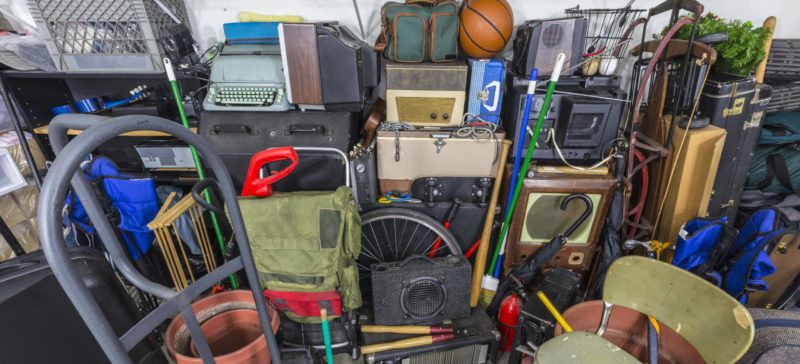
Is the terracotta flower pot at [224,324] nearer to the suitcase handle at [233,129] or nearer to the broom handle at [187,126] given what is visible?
the broom handle at [187,126]

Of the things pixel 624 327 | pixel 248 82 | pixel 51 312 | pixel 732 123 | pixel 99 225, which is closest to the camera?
pixel 99 225

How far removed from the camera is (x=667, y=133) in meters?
1.79

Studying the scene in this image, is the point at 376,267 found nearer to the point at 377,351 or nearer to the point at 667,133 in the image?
the point at 377,351

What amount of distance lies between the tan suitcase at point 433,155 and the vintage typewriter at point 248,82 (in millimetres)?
574

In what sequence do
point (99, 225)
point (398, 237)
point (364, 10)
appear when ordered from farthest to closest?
point (364, 10), point (398, 237), point (99, 225)

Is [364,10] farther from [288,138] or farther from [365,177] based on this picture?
[365,177]

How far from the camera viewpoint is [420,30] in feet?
5.85

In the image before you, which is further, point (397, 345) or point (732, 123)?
point (732, 123)

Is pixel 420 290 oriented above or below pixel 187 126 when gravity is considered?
below

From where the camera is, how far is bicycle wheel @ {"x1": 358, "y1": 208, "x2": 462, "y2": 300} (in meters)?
1.91

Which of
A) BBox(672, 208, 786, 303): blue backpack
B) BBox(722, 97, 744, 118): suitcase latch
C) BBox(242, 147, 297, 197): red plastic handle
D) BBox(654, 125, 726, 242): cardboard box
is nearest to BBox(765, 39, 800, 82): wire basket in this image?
BBox(722, 97, 744, 118): suitcase latch

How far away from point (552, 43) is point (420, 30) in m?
0.62

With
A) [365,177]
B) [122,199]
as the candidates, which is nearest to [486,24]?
[365,177]

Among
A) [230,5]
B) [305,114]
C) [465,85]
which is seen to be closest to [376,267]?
[305,114]
